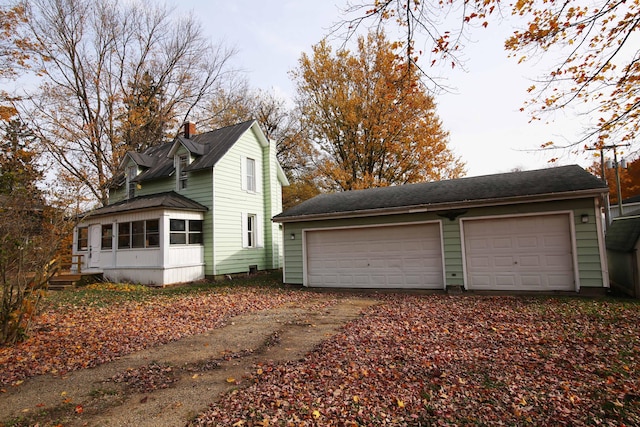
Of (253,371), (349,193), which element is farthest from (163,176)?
(253,371)

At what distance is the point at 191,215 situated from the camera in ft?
49.5

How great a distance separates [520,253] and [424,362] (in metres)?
6.68

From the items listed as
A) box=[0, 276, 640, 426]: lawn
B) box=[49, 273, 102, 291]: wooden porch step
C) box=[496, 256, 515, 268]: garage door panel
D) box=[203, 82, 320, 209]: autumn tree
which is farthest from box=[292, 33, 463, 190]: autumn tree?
box=[49, 273, 102, 291]: wooden porch step

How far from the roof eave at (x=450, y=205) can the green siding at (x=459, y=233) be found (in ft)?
0.70

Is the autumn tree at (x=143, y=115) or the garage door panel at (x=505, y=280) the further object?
the autumn tree at (x=143, y=115)

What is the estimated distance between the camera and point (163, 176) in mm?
16828

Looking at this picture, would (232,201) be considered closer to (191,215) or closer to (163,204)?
(191,215)

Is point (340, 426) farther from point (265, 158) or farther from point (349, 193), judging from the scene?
point (265, 158)

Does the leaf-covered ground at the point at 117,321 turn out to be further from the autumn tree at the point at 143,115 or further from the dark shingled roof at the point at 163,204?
the autumn tree at the point at 143,115

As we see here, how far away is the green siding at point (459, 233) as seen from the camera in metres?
9.11

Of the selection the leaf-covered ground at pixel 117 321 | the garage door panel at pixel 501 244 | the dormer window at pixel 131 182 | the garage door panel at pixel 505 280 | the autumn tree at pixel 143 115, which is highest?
the autumn tree at pixel 143 115

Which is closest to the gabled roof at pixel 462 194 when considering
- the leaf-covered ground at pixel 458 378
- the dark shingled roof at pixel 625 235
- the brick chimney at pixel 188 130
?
the dark shingled roof at pixel 625 235

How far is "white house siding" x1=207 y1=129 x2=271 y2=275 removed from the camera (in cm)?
1571

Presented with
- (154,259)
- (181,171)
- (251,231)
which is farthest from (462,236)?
(181,171)
